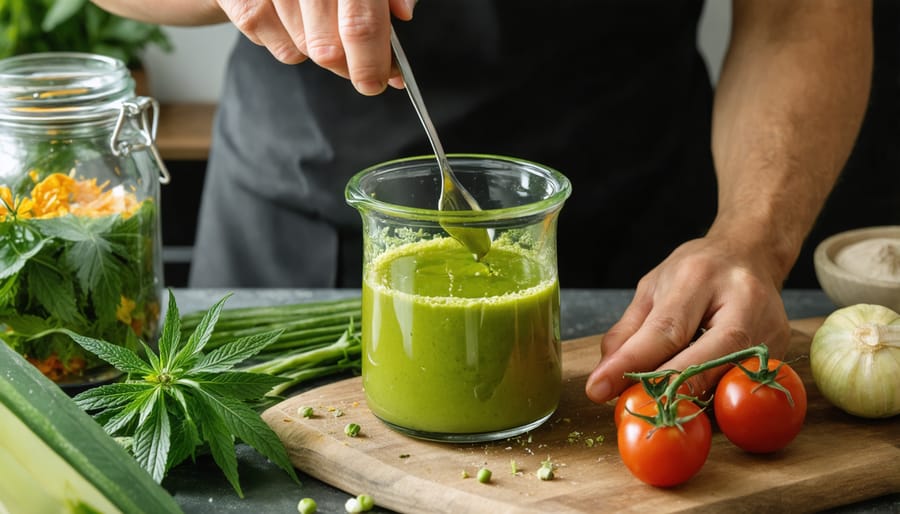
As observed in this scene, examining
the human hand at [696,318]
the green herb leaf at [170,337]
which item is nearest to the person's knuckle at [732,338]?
the human hand at [696,318]

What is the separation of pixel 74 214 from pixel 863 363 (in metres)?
0.97

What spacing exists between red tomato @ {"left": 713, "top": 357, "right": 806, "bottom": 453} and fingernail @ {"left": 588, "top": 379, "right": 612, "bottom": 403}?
0.40 ft

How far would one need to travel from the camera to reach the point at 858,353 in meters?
1.24

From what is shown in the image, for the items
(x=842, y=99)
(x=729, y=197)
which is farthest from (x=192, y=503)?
(x=842, y=99)

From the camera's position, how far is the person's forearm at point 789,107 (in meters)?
1.54

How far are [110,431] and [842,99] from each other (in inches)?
46.7

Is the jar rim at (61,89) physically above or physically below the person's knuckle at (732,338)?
above

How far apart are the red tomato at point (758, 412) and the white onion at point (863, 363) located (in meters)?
0.11

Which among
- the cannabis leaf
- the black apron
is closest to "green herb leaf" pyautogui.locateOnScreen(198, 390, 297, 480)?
the cannabis leaf

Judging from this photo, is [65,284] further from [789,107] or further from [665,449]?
[789,107]

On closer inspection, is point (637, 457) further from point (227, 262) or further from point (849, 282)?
point (227, 262)

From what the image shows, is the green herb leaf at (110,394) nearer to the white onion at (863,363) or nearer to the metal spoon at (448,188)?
the metal spoon at (448,188)

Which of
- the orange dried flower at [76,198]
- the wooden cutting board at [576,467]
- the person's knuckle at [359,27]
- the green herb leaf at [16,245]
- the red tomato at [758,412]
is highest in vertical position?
the person's knuckle at [359,27]

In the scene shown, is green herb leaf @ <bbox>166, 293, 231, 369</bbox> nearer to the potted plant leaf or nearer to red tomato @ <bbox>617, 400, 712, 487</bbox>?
red tomato @ <bbox>617, 400, 712, 487</bbox>
